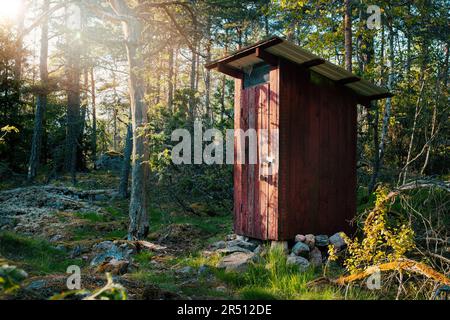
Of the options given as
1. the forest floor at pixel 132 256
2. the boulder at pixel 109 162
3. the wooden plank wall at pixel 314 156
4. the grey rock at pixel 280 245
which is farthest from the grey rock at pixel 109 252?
the boulder at pixel 109 162

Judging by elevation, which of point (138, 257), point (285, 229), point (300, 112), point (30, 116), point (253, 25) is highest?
point (253, 25)

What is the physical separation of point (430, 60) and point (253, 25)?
469 inches

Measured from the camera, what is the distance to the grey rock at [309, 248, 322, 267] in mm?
6434

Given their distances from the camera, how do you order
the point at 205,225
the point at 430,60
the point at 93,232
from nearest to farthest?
the point at 93,232, the point at 205,225, the point at 430,60

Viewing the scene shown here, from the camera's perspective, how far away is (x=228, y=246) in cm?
701

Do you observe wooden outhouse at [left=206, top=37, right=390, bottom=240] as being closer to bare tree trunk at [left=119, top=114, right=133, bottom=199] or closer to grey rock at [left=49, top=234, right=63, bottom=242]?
grey rock at [left=49, top=234, right=63, bottom=242]

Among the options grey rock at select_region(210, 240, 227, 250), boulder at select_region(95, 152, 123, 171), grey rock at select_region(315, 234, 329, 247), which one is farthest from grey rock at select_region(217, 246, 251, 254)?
boulder at select_region(95, 152, 123, 171)

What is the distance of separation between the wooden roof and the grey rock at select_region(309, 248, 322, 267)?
10.5 ft

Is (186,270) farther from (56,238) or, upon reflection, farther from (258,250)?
(56,238)

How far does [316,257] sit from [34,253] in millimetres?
4949

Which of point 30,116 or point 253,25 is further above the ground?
point 253,25
